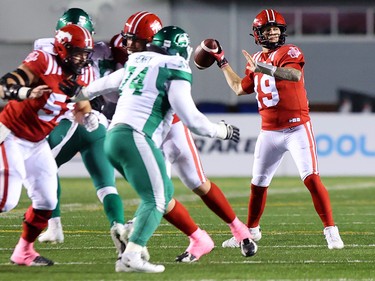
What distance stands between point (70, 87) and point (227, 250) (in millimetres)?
1645

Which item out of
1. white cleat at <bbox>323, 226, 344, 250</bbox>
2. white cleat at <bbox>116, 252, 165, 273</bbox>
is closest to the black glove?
white cleat at <bbox>116, 252, 165, 273</bbox>

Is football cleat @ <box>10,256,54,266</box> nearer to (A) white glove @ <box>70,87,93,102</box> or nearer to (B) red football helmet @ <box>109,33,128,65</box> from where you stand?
(A) white glove @ <box>70,87,93,102</box>

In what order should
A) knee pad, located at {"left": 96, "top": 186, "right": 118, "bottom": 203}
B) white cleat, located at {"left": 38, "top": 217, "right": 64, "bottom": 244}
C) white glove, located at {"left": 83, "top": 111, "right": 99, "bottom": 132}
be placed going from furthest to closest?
white cleat, located at {"left": 38, "top": 217, "right": 64, "bottom": 244}
knee pad, located at {"left": 96, "top": 186, "right": 118, "bottom": 203}
white glove, located at {"left": 83, "top": 111, "right": 99, "bottom": 132}

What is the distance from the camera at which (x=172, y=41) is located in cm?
675

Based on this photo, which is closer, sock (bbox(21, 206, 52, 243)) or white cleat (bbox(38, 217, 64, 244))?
sock (bbox(21, 206, 52, 243))

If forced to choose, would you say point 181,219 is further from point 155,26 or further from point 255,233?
point 255,233

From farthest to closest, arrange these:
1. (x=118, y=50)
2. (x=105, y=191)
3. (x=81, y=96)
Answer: (x=118, y=50) < (x=105, y=191) < (x=81, y=96)

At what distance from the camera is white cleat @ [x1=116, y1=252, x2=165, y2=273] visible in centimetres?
640

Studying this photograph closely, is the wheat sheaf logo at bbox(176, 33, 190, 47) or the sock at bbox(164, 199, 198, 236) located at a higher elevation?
the wheat sheaf logo at bbox(176, 33, 190, 47)

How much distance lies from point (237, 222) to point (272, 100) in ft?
4.08

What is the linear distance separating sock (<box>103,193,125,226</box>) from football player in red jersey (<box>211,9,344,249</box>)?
0.87 meters

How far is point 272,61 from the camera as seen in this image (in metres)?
8.24

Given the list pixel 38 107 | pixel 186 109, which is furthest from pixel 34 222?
pixel 186 109

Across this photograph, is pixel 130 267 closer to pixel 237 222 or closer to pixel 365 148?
pixel 237 222
